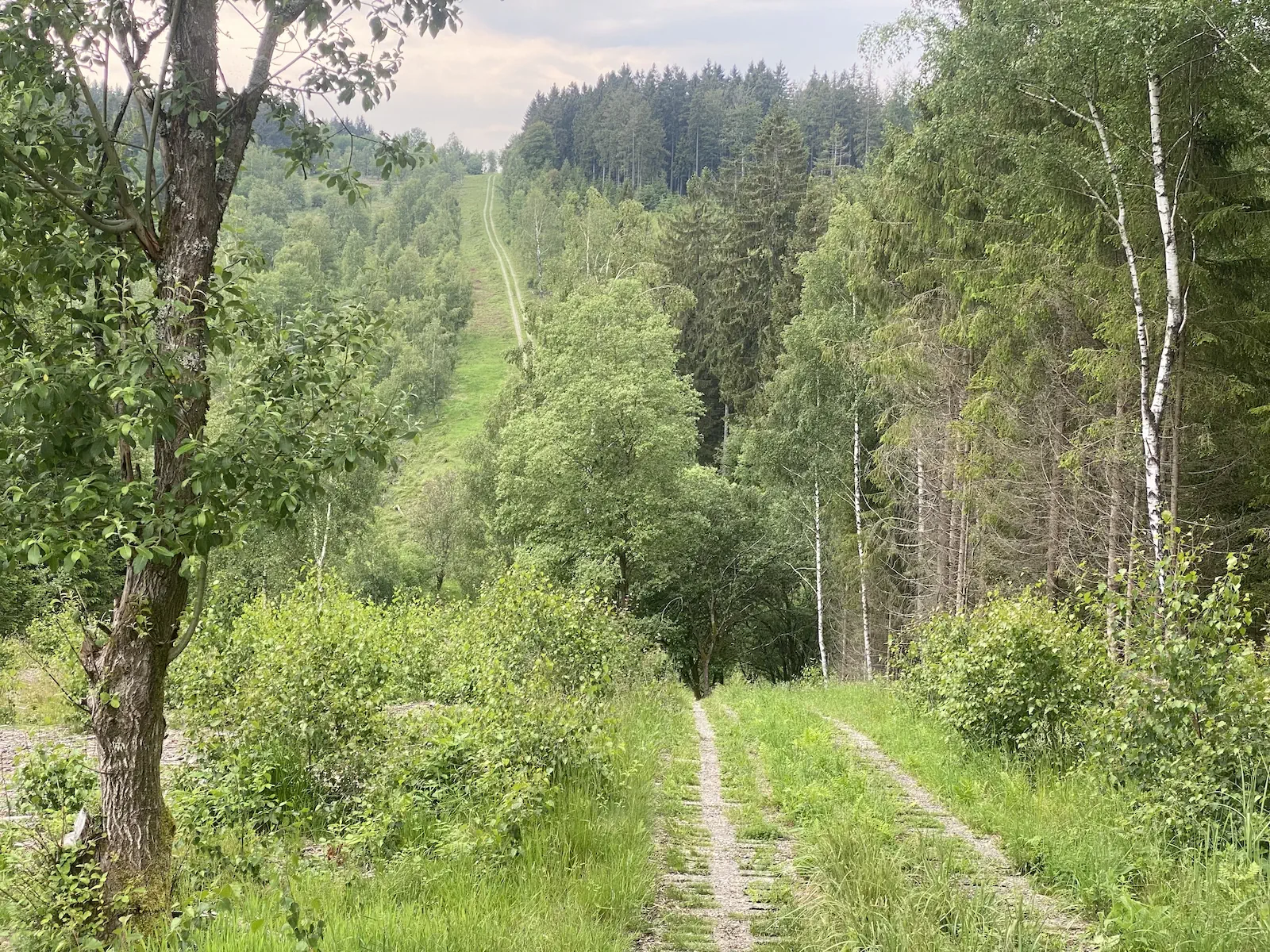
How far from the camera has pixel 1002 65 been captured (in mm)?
12164

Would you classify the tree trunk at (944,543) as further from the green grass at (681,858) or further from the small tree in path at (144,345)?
the small tree in path at (144,345)

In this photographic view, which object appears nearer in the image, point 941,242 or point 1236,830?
point 1236,830

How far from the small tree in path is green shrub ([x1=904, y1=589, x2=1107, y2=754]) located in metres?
6.69

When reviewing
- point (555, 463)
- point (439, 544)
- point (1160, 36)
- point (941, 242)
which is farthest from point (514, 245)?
point (1160, 36)

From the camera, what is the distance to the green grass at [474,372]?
5672 centimetres

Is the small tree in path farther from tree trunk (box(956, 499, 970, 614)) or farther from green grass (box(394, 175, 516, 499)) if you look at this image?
green grass (box(394, 175, 516, 499))

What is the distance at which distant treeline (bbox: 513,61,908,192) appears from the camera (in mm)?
91188

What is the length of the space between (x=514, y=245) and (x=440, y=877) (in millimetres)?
104032

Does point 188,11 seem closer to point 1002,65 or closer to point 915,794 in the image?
point 915,794

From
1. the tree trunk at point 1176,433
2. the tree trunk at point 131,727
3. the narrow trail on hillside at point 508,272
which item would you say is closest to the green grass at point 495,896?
the tree trunk at point 131,727

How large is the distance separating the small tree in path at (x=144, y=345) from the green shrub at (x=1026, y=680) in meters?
6.69

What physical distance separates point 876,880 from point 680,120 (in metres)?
118

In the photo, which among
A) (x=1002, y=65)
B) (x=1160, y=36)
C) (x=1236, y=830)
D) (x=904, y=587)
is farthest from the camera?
(x=904, y=587)

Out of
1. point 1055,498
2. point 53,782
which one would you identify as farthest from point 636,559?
point 53,782
